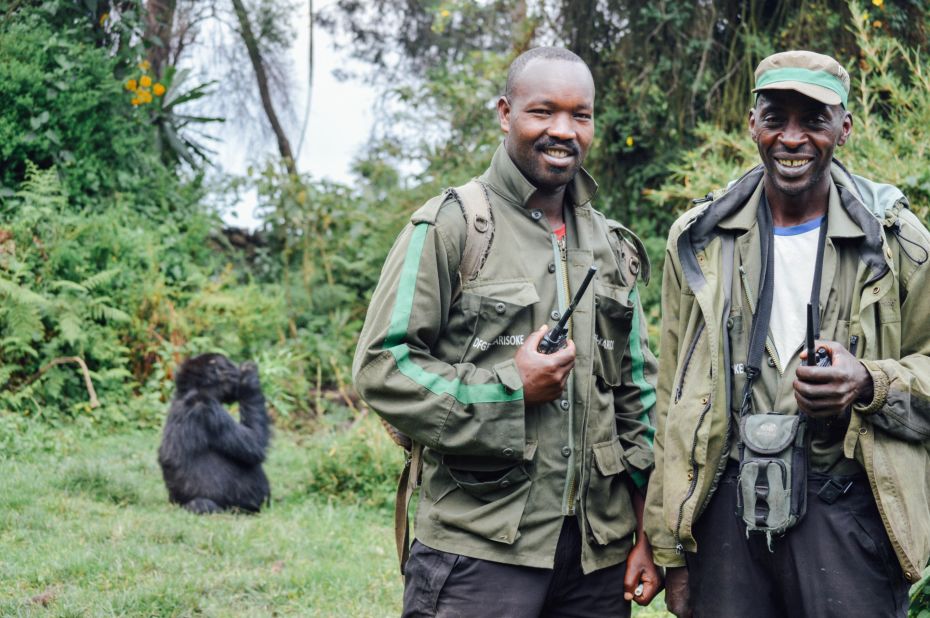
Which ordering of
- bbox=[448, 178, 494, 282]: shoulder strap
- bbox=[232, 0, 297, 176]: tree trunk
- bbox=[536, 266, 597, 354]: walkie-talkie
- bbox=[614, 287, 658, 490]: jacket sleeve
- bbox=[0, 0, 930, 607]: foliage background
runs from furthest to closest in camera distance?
bbox=[232, 0, 297, 176]: tree trunk < bbox=[0, 0, 930, 607]: foliage background < bbox=[614, 287, 658, 490]: jacket sleeve < bbox=[448, 178, 494, 282]: shoulder strap < bbox=[536, 266, 597, 354]: walkie-talkie

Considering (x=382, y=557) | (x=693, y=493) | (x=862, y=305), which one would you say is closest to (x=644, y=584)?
(x=693, y=493)

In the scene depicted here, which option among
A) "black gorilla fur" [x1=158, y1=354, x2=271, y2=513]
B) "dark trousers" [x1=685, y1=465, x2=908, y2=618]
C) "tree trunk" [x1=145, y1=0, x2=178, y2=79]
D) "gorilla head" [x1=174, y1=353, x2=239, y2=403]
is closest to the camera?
"dark trousers" [x1=685, y1=465, x2=908, y2=618]

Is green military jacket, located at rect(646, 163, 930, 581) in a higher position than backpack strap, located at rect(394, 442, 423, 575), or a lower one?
higher

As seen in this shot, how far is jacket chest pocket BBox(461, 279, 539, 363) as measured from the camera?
8.91ft

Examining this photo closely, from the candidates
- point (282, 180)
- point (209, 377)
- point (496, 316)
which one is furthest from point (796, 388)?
point (282, 180)

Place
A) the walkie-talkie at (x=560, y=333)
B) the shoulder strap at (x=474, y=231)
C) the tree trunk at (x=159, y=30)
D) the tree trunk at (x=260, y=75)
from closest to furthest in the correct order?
the walkie-talkie at (x=560, y=333) → the shoulder strap at (x=474, y=231) → the tree trunk at (x=159, y=30) → the tree trunk at (x=260, y=75)

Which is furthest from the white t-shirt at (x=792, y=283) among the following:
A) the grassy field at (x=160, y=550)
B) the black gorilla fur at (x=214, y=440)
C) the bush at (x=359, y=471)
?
the black gorilla fur at (x=214, y=440)

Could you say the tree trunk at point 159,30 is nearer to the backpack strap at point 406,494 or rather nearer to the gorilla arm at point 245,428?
the gorilla arm at point 245,428

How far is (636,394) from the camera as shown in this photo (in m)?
3.04

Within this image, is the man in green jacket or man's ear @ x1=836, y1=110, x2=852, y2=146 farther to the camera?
man's ear @ x1=836, y1=110, x2=852, y2=146

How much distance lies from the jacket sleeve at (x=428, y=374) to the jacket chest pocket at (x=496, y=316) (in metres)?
0.07

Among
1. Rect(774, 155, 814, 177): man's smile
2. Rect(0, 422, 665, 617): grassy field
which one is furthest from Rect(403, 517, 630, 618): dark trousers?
Rect(0, 422, 665, 617): grassy field

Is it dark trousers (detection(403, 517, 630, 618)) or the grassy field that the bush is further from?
dark trousers (detection(403, 517, 630, 618))

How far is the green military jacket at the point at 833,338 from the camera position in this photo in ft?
8.16
